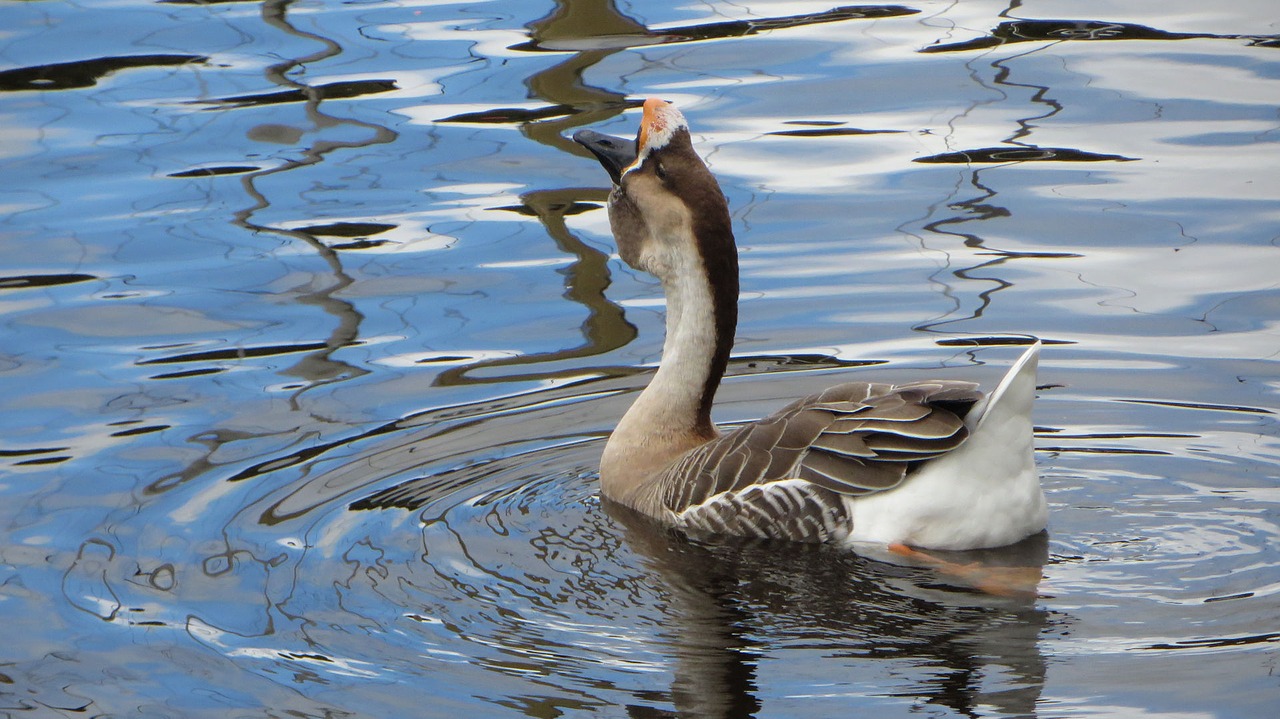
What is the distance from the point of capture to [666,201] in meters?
6.51

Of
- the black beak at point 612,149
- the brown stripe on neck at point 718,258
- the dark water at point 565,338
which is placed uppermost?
the black beak at point 612,149

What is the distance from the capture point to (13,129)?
11.9 m

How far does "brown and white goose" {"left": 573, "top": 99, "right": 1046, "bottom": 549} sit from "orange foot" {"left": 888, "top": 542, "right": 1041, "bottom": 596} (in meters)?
0.08

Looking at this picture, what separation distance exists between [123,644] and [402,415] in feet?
7.22

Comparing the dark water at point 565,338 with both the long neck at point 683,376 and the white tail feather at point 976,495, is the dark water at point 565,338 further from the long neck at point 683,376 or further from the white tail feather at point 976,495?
the long neck at point 683,376

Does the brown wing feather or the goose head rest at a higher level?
the goose head

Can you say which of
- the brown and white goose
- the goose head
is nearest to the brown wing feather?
the brown and white goose

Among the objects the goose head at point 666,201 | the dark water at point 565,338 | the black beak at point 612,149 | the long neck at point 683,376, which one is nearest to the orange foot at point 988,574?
the dark water at point 565,338

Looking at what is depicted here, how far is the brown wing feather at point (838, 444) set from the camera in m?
5.75

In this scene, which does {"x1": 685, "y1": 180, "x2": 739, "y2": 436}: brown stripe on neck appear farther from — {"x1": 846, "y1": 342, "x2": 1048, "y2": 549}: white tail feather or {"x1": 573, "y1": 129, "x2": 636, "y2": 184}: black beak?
{"x1": 846, "y1": 342, "x2": 1048, "y2": 549}: white tail feather

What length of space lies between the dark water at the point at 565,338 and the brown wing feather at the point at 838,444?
260 mm

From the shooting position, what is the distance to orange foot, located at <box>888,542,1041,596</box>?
18.0ft

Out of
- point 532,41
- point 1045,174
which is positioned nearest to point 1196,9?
point 1045,174

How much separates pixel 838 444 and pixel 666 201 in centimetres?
123
